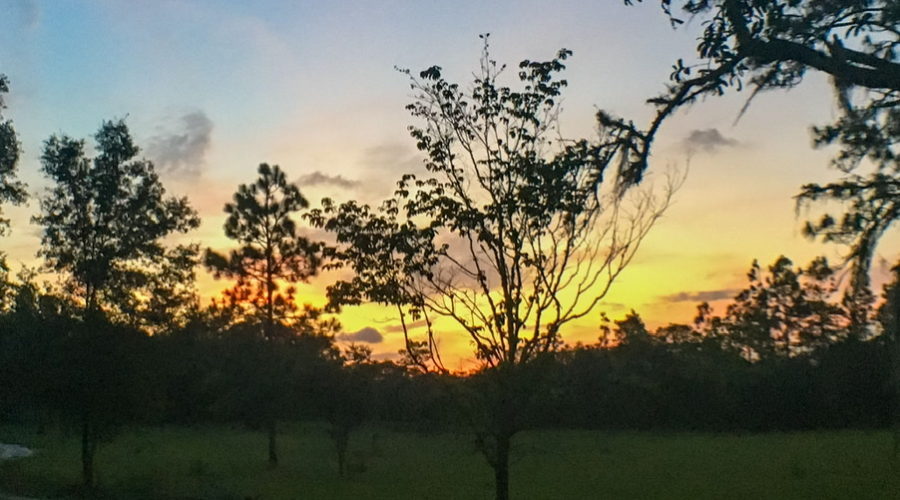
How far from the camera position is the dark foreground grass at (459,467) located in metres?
25.6

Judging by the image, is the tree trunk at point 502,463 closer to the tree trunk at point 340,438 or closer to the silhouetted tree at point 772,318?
the tree trunk at point 340,438

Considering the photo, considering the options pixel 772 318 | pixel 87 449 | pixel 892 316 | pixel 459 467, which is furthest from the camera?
pixel 772 318

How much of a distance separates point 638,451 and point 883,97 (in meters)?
38.9

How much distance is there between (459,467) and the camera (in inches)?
1490

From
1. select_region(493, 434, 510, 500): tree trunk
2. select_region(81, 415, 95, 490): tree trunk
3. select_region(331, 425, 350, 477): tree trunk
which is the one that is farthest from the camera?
select_region(331, 425, 350, 477): tree trunk

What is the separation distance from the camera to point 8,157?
73.2ft

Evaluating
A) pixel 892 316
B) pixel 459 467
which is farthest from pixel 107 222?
pixel 892 316

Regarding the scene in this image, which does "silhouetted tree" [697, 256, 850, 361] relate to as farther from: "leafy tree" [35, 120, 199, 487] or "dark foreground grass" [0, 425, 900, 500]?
"leafy tree" [35, 120, 199, 487]

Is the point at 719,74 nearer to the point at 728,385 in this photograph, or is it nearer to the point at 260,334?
the point at 260,334

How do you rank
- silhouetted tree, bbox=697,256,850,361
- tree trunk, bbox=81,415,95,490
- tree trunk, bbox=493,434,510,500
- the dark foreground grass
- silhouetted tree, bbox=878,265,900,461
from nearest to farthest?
silhouetted tree, bbox=878,265,900,461 → tree trunk, bbox=493,434,510,500 → tree trunk, bbox=81,415,95,490 → the dark foreground grass → silhouetted tree, bbox=697,256,850,361

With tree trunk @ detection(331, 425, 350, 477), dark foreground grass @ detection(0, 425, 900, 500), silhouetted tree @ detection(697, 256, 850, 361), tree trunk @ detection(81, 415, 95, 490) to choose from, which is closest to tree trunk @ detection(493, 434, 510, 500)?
dark foreground grass @ detection(0, 425, 900, 500)

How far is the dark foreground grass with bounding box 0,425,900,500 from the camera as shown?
2564cm

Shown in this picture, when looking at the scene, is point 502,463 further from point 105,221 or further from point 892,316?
point 105,221

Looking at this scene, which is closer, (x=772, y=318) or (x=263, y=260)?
(x=263, y=260)
